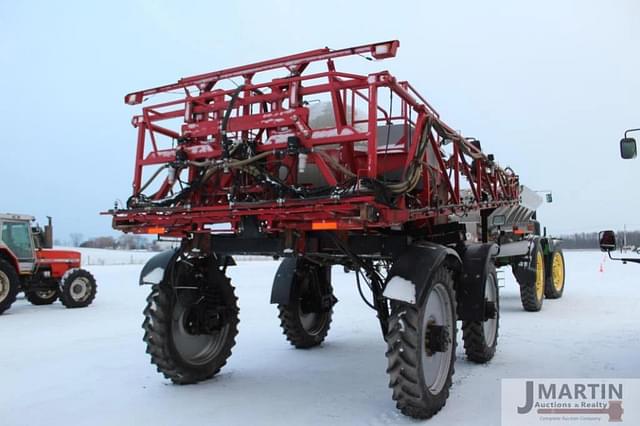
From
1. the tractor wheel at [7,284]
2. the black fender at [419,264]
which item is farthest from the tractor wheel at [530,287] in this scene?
the tractor wheel at [7,284]

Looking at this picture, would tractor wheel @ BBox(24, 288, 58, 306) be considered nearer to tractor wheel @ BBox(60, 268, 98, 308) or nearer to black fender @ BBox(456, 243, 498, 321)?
tractor wheel @ BBox(60, 268, 98, 308)

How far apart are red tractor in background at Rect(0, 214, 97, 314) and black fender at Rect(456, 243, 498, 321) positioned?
31.7 feet

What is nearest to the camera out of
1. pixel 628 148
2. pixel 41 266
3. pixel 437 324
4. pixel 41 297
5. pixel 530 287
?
pixel 437 324

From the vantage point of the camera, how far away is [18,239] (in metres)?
12.9

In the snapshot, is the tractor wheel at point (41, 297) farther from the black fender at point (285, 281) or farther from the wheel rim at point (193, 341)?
the wheel rim at point (193, 341)

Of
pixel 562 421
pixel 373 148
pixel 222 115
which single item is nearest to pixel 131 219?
pixel 222 115

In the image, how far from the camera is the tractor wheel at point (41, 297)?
1370 centimetres

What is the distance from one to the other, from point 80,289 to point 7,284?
1630mm

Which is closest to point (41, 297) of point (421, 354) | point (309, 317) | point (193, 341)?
point (309, 317)

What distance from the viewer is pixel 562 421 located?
4379 millimetres

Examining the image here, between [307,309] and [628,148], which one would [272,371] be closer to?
[307,309]

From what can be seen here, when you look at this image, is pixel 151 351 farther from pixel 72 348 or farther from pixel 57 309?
pixel 57 309

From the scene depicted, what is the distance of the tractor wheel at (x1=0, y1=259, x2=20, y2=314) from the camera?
11.7 metres

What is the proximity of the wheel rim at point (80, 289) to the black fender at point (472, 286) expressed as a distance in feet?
32.0
